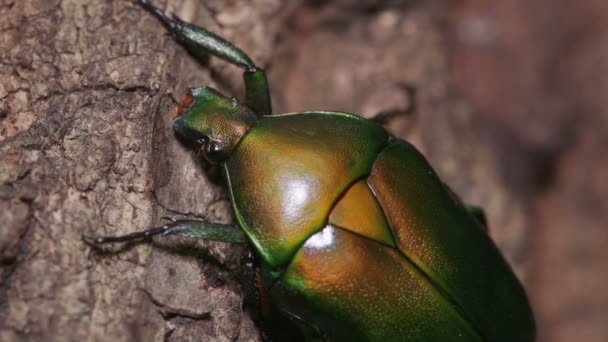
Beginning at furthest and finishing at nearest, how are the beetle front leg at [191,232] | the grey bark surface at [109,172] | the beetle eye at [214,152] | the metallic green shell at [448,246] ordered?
the beetle eye at [214,152], the metallic green shell at [448,246], the beetle front leg at [191,232], the grey bark surface at [109,172]

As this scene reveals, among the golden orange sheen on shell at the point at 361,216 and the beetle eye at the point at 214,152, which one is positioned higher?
the beetle eye at the point at 214,152

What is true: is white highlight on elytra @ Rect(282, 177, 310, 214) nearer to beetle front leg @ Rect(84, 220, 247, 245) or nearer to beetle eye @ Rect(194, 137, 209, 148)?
beetle front leg @ Rect(84, 220, 247, 245)

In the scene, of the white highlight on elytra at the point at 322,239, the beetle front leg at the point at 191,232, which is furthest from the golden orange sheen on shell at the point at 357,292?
the beetle front leg at the point at 191,232

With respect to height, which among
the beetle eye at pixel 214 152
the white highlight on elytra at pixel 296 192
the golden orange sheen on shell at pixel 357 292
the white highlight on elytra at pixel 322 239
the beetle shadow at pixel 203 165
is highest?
the beetle shadow at pixel 203 165

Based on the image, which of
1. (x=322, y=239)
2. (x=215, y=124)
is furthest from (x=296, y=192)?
(x=215, y=124)

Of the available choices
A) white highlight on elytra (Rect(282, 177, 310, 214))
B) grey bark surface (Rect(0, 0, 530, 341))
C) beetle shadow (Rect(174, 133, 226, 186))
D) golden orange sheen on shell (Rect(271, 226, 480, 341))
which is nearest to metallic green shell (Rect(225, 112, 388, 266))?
white highlight on elytra (Rect(282, 177, 310, 214))

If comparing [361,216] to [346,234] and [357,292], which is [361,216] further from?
[357,292]

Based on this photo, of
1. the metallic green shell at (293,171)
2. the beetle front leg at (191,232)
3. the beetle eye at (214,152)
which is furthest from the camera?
the beetle eye at (214,152)

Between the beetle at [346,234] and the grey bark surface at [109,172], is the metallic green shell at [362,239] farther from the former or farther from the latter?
the grey bark surface at [109,172]
